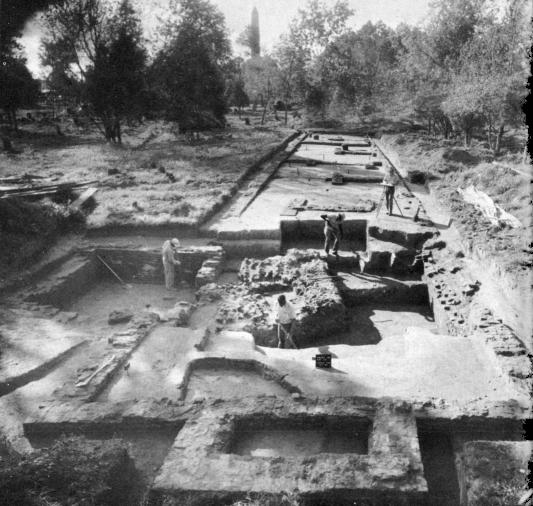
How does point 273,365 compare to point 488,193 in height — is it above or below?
below

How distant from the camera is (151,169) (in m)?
20.9

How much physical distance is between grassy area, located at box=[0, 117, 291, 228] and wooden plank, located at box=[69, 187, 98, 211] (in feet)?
1.21

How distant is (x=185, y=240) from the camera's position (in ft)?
40.9

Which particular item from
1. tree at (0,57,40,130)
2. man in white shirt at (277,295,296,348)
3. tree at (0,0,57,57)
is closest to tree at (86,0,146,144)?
tree at (0,57,40,130)

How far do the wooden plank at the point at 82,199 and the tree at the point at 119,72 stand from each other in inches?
610

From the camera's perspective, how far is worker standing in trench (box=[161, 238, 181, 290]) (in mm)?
10406

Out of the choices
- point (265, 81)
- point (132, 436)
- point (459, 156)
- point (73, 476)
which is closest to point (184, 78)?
point (459, 156)

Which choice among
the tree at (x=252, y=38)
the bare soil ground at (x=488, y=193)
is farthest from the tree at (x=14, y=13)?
the tree at (x=252, y=38)

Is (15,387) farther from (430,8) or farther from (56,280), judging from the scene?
(430,8)

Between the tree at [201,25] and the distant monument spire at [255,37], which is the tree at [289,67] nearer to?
the tree at [201,25]

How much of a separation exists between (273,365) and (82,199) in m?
11.2

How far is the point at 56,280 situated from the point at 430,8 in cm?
3603

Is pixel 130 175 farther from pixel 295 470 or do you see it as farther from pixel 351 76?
pixel 351 76

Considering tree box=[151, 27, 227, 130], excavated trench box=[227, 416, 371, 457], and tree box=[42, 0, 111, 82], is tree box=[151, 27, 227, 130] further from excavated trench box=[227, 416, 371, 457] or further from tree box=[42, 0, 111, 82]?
excavated trench box=[227, 416, 371, 457]
